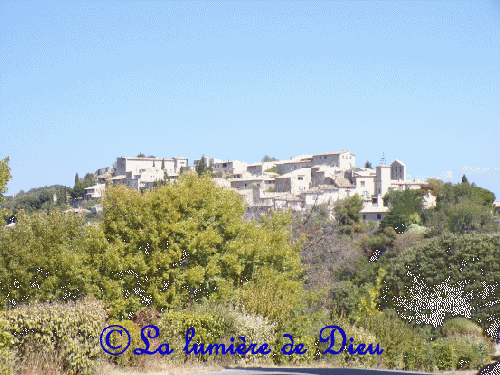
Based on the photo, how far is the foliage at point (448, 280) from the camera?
26672 millimetres

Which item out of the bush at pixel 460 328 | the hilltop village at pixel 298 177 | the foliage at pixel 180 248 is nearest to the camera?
the foliage at pixel 180 248

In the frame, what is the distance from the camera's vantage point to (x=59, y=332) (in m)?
8.91

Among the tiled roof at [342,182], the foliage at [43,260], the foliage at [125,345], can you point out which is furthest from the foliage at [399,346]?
the tiled roof at [342,182]

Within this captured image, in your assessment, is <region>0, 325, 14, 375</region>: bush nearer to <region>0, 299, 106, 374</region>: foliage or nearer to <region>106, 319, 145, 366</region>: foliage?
<region>0, 299, 106, 374</region>: foliage

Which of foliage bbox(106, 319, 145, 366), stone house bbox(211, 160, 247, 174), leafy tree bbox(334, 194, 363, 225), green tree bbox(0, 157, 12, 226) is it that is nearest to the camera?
foliage bbox(106, 319, 145, 366)

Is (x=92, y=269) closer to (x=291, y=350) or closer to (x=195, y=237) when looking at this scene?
(x=195, y=237)

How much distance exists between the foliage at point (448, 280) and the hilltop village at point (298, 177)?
52.0 metres

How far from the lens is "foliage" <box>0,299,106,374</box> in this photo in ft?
28.9

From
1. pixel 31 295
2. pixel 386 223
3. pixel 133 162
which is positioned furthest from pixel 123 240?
pixel 133 162

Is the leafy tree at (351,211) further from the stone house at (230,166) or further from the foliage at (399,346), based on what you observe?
the foliage at (399,346)

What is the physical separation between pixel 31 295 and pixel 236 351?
37.2ft

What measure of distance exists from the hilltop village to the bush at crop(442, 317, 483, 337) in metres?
57.9

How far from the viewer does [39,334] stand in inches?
347

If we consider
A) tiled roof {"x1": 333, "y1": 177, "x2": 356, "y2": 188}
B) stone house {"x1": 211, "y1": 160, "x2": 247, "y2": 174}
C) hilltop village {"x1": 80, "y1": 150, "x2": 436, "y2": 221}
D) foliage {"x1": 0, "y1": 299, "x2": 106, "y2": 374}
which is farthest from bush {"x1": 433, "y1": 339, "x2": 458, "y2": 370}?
stone house {"x1": 211, "y1": 160, "x2": 247, "y2": 174}
